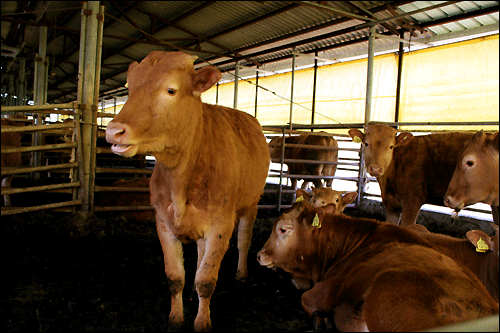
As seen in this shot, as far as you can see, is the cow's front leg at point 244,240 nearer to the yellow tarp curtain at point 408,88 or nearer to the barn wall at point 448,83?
the yellow tarp curtain at point 408,88

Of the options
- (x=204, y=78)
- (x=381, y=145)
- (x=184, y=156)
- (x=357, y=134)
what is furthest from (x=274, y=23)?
(x=184, y=156)

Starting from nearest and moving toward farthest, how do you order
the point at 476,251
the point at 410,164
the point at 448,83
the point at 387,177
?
1. the point at 476,251
2. the point at 410,164
3. the point at 387,177
4. the point at 448,83

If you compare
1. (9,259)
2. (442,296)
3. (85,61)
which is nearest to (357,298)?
(442,296)

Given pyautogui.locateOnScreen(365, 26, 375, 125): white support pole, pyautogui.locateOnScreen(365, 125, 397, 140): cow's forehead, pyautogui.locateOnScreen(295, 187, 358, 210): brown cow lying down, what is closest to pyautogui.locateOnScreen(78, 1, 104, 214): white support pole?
pyautogui.locateOnScreen(295, 187, 358, 210): brown cow lying down

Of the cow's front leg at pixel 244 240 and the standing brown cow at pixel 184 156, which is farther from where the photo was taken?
the cow's front leg at pixel 244 240

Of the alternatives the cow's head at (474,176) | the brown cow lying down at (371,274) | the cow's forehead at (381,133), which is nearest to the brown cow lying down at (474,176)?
the cow's head at (474,176)

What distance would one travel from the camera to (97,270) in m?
3.38

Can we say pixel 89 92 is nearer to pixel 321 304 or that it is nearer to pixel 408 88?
pixel 321 304

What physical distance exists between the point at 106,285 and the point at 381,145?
389 centimetres

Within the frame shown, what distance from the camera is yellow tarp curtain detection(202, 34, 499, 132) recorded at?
20.3 ft

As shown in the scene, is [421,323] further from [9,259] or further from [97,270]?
[9,259]

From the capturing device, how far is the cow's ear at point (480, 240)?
243 cm

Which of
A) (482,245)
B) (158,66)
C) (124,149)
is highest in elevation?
(158,66)

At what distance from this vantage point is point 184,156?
→ 226 cm
